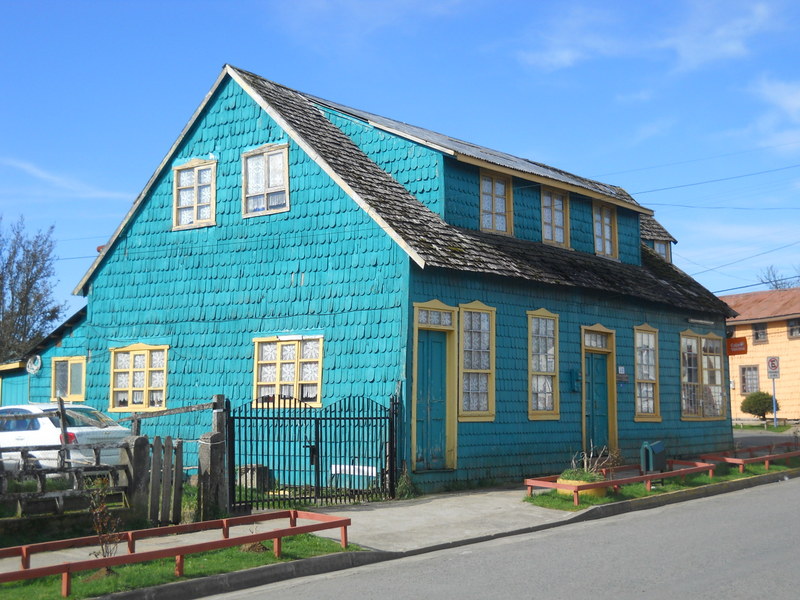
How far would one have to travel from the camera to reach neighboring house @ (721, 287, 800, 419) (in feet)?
144

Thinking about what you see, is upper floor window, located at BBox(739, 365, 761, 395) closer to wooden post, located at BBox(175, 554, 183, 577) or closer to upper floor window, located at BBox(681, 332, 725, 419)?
upper floor window, located at BBox(681, 332, 725, 419)

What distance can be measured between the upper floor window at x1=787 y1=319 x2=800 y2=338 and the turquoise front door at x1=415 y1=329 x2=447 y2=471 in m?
32.3

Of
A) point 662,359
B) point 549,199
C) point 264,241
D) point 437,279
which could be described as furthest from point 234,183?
point 662,359

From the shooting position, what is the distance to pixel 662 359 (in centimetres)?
2336

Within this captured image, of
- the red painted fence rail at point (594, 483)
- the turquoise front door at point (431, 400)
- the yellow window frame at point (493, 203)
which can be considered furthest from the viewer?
the yellow window frame at point (493, 203)

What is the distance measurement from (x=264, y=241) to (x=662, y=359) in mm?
10607

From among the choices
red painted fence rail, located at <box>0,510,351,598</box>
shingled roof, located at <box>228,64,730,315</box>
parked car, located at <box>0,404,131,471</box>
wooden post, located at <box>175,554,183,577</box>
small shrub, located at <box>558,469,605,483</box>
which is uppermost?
shingled roof, located at <box>228,64,730,315</box>

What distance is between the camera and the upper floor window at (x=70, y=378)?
71.8ft

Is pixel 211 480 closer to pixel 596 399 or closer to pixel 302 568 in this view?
pixel 302 568

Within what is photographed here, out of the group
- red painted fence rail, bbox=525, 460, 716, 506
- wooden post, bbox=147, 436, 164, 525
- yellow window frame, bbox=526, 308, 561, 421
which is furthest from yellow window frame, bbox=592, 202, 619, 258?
wooden post, bbox=147, 436, 164, 525

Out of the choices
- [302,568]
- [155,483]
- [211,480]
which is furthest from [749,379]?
[302,568]

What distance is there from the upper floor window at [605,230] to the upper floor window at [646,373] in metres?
2.09

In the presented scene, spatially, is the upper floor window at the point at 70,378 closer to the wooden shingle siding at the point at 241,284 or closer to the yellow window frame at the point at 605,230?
the wooden shingle siding at the point at 241,284

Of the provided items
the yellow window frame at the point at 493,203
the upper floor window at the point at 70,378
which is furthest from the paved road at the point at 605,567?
the upper floor window at the point at 70,378
